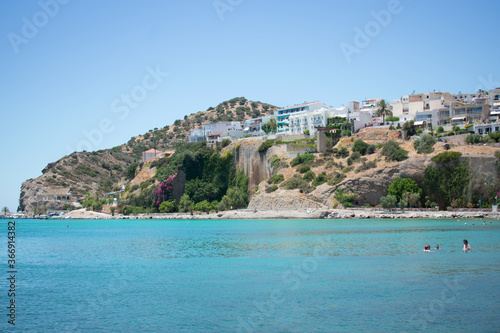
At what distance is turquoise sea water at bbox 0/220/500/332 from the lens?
1273 centimetres

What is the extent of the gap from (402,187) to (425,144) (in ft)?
23.3

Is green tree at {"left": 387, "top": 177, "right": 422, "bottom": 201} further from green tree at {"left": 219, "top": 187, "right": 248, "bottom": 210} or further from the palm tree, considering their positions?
green tree at {"left": 219, "top": 187, "right": 248, "bottom": 210}

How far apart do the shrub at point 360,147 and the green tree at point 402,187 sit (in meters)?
9.59

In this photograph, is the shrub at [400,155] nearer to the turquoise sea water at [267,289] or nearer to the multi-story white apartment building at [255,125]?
the turquoise sea water at [267,289]

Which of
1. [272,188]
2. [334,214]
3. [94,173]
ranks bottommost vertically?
[334,214]

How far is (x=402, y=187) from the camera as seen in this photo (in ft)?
175

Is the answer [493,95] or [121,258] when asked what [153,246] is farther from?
[493,95]

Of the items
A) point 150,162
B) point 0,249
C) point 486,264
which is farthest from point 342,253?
point 150,162

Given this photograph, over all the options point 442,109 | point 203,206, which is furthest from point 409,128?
point 203,206

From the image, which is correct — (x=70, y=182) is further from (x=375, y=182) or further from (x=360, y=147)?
(x=375, y=182)

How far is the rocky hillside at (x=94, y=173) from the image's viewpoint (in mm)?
104812

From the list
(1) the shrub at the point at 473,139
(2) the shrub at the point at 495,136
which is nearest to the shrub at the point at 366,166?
(1) the shrub at the point at 473,139

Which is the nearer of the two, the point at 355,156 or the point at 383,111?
the point at 355,156

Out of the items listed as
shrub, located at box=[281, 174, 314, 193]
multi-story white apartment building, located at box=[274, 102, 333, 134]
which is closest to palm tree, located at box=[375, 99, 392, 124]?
multi-story white apartment building, located at box=[274, 102, 333, 134]
